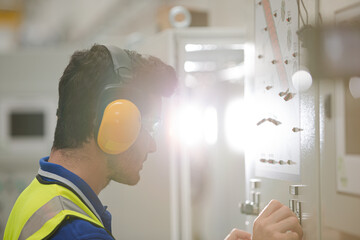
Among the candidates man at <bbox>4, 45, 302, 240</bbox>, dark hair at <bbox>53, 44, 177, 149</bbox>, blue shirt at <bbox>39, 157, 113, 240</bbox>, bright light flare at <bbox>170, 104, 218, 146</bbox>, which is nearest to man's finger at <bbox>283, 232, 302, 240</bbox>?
man at <bbox>4, 45, 302, 240</bbox>

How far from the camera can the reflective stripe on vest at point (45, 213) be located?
34.6 inches

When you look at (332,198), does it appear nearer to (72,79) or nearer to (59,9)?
(72,79)

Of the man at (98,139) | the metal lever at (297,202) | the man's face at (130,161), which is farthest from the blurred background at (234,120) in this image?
the man's face at (130,161)

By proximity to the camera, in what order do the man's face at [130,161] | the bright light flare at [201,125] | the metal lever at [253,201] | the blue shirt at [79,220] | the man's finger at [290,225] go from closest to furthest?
the blue shirt at [79,220], the man's finger at [290,225], the man's face at [130,161], the metal lever at [253,201], the bright light flare at [201,125]

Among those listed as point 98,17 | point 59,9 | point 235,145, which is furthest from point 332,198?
point 59,9

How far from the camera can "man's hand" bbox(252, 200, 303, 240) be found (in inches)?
36.9

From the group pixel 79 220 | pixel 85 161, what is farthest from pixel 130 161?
pixel 79 220

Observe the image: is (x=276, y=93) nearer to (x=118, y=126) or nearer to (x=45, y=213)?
(x=118, y=126)

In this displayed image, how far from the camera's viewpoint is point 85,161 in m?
1.02

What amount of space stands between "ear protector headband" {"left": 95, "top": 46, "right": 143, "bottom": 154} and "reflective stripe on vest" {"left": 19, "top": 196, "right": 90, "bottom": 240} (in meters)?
0.15

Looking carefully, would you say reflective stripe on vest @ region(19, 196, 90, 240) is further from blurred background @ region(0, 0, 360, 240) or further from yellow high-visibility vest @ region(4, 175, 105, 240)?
blurred background @ region(0, 0, 360, 240)

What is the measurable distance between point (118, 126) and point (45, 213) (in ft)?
0.73

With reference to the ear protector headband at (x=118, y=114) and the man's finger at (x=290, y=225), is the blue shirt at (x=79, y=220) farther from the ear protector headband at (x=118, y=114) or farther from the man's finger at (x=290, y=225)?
the man's finger at (x=290, y=225)

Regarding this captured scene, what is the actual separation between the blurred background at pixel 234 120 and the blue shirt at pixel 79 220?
1.32 ft
